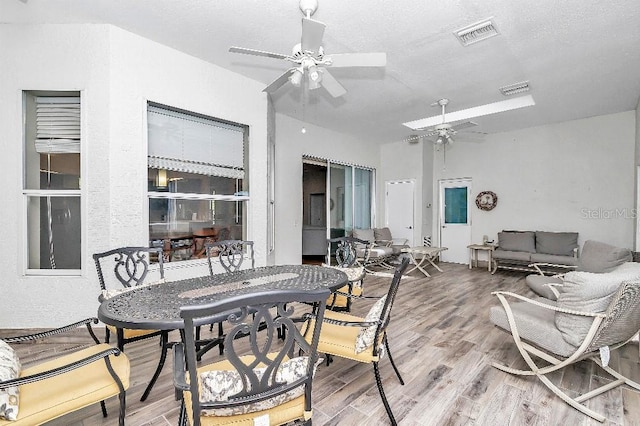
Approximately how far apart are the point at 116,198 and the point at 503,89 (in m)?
5.35

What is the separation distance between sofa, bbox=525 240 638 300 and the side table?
9.01ft

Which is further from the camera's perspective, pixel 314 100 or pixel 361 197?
pixel 361 197

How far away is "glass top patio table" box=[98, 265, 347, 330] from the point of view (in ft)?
5.11

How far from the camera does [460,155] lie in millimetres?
7793

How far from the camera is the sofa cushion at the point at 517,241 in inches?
253

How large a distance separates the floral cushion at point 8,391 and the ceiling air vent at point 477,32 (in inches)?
163

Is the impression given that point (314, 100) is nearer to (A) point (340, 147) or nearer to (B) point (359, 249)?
(A) point (340, 147)

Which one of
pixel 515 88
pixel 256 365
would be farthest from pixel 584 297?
pixel 515 88

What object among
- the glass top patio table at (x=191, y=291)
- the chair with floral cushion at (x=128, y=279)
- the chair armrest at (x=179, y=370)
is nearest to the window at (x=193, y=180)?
the chair with floral cushion at (x=128, y=279)

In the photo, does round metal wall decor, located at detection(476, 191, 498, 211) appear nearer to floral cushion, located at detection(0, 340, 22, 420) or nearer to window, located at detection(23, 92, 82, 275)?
window, located at detection(23, 92, 82, 275)

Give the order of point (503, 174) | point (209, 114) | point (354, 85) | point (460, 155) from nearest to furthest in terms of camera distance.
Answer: point (209, 114) < point (354, 85) < point (503, 174) < point (460, 155)

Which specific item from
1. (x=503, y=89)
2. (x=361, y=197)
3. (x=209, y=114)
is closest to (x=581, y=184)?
(x=503, y=89)

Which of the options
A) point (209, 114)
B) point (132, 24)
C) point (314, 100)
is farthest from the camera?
point (314, 100)

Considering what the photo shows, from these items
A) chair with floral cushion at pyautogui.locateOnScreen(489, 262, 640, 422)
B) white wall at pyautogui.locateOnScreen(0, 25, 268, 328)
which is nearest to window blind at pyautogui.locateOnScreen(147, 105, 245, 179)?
white wall at pyautogui.locateOnScreen(0, 25, 268, 328)
